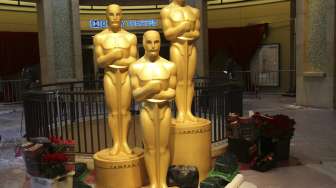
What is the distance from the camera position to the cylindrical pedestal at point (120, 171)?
3.82 m

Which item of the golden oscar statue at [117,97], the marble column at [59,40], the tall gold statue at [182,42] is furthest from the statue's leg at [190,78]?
the marble column at [59,40]

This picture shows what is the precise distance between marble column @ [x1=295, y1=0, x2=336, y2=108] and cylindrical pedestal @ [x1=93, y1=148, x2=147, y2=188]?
21.3 feet

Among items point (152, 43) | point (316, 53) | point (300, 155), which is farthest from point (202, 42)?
point (152, 43)

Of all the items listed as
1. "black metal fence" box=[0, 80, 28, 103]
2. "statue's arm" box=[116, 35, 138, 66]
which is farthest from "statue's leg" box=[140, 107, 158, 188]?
"black metal fence" box=[0, 80, 28, 103]

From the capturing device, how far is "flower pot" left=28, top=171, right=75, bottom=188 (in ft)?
10.4

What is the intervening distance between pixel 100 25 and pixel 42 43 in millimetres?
4248

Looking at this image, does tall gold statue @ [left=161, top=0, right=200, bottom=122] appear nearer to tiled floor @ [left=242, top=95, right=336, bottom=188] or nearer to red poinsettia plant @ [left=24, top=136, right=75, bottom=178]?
tiled floor @ [left=242, top=95, right=336, bottom=188]

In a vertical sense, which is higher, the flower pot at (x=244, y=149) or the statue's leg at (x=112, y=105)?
the statue's leg at (x=112, y=105)

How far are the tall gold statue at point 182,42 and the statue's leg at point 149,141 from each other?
0.98m

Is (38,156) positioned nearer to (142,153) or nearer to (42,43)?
(142,153)

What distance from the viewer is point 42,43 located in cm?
1009

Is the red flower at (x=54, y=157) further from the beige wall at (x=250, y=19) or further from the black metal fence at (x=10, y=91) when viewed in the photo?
the beige wall at (x=250, y=19)

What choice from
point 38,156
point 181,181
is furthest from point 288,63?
point 38,156

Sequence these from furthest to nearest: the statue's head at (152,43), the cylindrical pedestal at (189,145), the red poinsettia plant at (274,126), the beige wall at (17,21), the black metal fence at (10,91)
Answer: the beige wall at (17,21) → the black metal fence at (10,91) → the red poinsettia plant at (274,126) → the cylindrical pedestal at (189,145) → the statue's head at (152,43)
